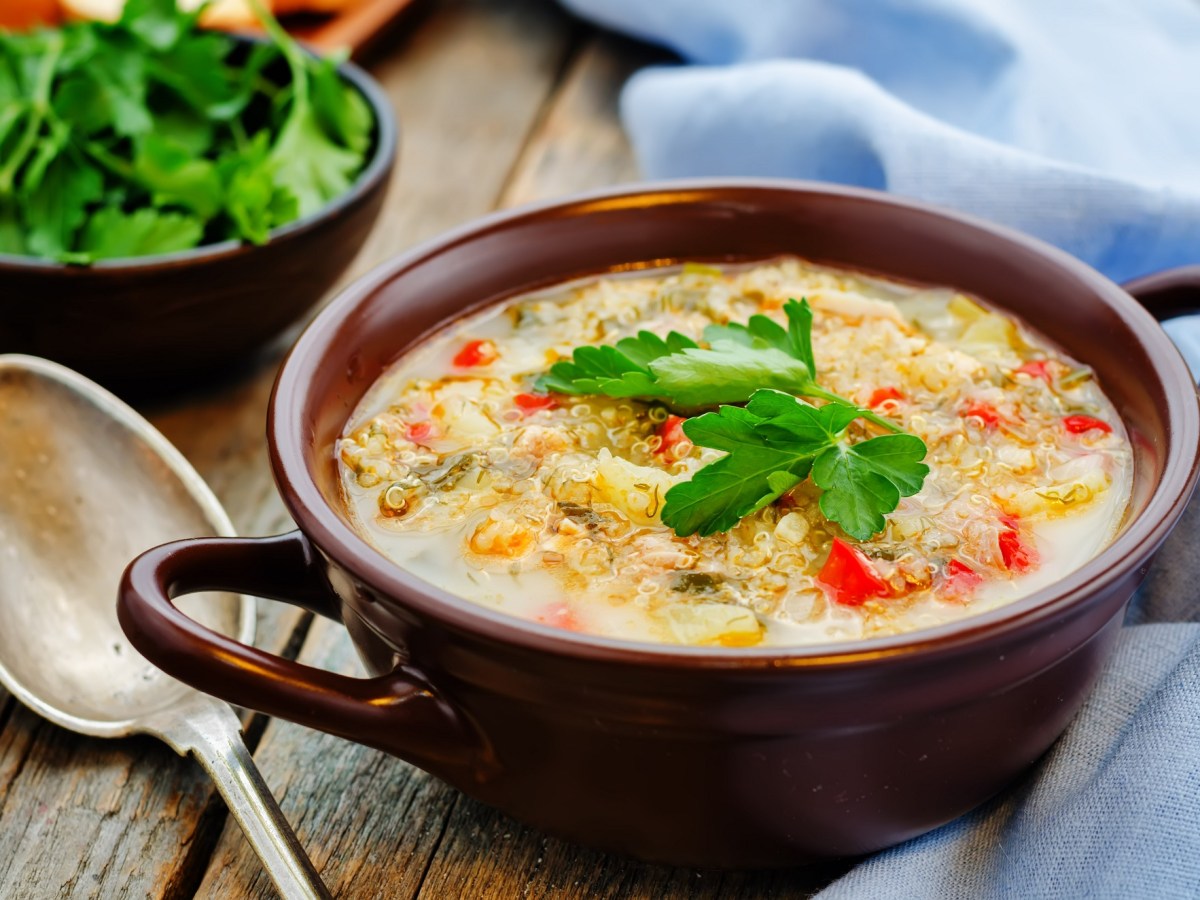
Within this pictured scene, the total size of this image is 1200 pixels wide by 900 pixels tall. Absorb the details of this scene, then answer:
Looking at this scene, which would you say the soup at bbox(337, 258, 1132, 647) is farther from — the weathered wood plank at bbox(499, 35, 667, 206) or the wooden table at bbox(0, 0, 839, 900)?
the weathered wood plank at bbox(499, 35, 667, 206)

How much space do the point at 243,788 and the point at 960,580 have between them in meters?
1.21

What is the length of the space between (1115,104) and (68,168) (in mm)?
2894

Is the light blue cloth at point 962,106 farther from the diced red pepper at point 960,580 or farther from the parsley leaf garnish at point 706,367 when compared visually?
the diced red pepper at point 960,580

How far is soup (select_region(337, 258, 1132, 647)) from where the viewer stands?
213 cm

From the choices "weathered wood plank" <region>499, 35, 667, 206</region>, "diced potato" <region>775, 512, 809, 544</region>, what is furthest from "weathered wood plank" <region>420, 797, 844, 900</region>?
"weathered wood plank" <region>499, 35, 667, 206</region>

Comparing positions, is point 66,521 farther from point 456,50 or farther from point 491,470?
point 456,50

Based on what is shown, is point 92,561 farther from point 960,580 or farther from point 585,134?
point 585,134

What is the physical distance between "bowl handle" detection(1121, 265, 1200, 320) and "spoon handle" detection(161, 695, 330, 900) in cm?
189

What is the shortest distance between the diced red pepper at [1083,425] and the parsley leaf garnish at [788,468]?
19.2 inches

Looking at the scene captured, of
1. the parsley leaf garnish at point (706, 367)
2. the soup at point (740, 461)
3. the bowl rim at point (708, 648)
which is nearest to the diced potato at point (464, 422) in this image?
the soup at point (740, 461)

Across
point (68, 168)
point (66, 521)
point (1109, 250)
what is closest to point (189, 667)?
point (66, 521)

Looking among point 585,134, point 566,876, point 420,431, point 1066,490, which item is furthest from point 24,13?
point 1066,490

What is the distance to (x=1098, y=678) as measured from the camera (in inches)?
91.0

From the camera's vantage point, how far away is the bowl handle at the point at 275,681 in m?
1.95
